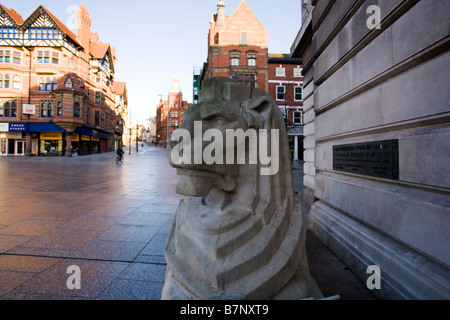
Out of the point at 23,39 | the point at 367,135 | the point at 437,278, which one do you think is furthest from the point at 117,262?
the point at 23,39

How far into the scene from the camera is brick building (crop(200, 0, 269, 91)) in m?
32.2

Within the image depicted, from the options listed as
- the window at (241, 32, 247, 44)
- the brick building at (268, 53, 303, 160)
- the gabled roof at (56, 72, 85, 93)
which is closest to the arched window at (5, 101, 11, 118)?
the gabled roof at (56, 72, 85, 93)

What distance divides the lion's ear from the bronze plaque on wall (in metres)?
1.52

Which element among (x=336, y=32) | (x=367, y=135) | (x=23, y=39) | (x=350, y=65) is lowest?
(x=367, y=135)

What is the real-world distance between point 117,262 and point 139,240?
2.30 ft

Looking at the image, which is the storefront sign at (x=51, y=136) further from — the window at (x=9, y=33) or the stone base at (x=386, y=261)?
the stone base at (x=386, y=261)

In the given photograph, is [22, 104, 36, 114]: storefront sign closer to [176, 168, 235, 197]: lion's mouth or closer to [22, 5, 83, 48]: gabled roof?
[22, 5, 83, 48]: gabled roof

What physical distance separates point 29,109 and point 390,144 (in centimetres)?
3742

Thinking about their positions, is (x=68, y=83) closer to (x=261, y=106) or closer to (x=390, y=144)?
(x=261, y=106)

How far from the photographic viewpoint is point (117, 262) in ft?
8.98

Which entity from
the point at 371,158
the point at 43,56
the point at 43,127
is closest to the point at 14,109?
the point at 43,127

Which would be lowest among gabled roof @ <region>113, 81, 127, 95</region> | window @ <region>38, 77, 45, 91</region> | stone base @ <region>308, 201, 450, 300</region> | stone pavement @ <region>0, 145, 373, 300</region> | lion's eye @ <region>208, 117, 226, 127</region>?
stone pavement @ <region>0, 145, 373, 300</region>

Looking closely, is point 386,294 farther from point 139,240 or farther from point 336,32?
point 336,32

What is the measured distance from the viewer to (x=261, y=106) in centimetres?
166
